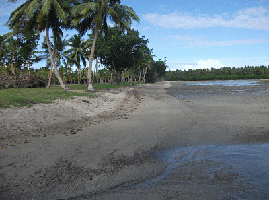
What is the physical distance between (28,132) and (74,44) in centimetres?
4354

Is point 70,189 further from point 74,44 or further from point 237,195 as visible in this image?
point 74,44

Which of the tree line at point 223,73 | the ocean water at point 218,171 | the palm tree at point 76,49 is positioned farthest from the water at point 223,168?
the tree line at point 223,73

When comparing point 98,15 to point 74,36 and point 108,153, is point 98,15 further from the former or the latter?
point 74,36

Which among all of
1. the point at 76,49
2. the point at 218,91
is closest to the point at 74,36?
the point at 76,49

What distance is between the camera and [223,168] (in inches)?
154

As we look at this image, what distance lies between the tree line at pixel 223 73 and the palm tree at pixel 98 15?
120415 mm

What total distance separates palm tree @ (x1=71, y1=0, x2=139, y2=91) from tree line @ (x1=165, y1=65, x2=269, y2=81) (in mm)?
120415

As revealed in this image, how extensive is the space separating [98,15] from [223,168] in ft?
57.4

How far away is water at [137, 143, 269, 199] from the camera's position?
3189mm

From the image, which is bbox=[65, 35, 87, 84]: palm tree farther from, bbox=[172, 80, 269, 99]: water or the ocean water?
the ocean water

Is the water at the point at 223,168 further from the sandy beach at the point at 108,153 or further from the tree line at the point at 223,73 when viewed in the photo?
the tree line at the point at 223,73

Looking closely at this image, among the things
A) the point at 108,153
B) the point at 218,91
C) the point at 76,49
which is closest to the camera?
the point at 108,153

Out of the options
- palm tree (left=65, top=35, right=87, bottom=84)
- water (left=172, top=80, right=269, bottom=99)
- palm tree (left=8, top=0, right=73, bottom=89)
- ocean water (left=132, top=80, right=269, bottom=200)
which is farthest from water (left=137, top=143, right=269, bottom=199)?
palm tree (left=65, top=35, right=87, bottom=84)

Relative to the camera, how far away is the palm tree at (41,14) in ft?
60.6
